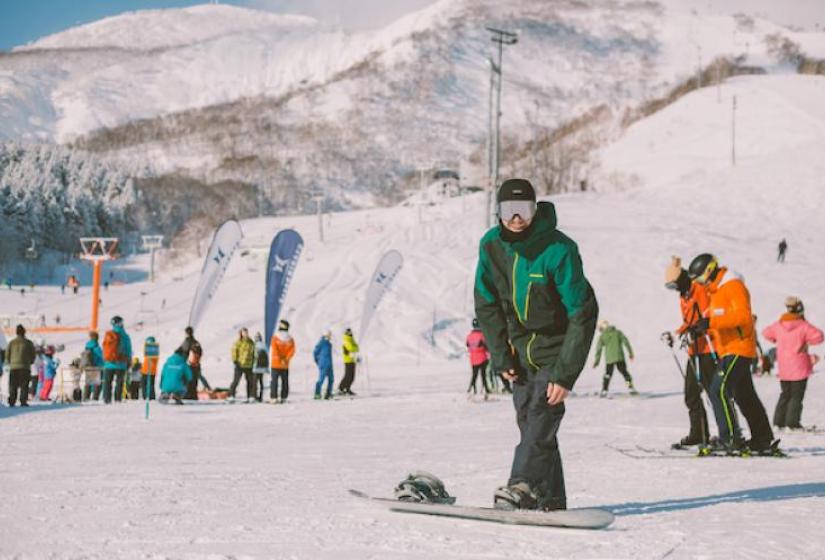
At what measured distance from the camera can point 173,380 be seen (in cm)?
1401

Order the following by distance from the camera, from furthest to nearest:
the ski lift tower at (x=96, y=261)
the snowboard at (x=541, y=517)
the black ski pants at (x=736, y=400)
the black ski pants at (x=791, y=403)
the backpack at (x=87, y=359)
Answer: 1. the ski lift tower at (x=96, y=261)
2. the backpack at (x=87, y=359)
3. the black ski pants at (x=791, y=403)
4. the black ski pants at (x=736, y=400)
5. the snowboard at (x=541, y=517)

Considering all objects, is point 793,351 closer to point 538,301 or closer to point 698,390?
point 698,390

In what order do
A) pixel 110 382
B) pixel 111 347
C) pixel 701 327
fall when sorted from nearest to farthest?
pixel 701 327 < pixel 111 347 < pixel 110 382

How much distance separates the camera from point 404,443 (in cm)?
811

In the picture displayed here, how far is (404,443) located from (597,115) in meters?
180

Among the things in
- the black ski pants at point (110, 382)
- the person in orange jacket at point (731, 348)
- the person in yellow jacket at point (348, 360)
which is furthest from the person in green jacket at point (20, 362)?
the person in orange jacket at point (731, 348)

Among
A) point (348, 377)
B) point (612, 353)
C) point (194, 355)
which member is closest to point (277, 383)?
point (194, 355)

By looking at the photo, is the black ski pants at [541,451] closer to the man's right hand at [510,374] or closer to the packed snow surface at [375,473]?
the man's right hand at [510,374]

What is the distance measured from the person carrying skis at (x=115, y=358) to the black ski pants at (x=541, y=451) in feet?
37.2

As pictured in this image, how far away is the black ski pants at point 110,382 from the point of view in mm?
14492

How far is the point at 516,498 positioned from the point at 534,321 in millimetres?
795

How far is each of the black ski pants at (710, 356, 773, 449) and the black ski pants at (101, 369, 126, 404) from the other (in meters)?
10.4

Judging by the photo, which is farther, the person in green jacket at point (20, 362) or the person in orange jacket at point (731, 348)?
the person in green jacket at point (20, 362)

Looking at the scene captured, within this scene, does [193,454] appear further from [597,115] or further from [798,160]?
[597,115]
